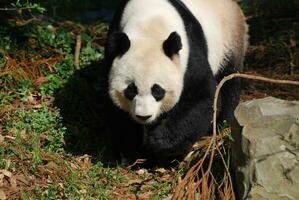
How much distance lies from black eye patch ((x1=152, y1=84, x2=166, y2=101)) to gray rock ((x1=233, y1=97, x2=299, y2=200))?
625 millimetres

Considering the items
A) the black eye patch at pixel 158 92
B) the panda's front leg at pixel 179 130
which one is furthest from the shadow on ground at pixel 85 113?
the black eye patch at pixel 158 92

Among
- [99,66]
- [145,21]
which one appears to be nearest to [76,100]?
[99,66]

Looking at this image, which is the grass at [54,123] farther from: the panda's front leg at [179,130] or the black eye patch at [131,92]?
the black eye patch at [131,92]

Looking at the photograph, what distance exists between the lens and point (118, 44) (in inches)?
196

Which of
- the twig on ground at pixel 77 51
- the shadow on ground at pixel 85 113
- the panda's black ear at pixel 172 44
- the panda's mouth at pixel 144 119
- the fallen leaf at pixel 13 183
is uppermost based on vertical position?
the panda's black ear at pixel 172 44

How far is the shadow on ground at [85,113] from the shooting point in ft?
19.1

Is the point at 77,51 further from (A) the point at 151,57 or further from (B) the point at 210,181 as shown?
(B) the point at 210,181

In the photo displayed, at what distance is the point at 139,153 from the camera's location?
18.9 ft

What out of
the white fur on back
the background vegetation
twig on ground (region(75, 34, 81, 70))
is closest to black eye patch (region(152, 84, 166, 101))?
the background vegetation

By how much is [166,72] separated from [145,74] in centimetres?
20

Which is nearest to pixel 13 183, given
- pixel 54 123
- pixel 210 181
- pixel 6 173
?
pixel 6 173

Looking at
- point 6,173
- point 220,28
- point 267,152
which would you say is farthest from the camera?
point 220,28

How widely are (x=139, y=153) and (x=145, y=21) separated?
4.23 ft

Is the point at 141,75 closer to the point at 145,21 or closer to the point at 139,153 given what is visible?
the point at 145,21
